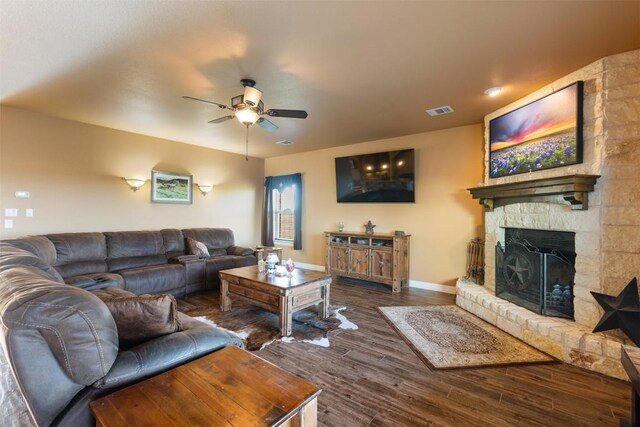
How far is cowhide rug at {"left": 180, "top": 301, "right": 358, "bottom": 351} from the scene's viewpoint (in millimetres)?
2889

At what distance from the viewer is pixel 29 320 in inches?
42.5

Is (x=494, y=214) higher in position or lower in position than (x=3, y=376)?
higher

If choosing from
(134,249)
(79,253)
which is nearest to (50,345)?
(79,253)

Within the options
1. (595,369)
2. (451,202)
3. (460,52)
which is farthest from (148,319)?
(451,202)

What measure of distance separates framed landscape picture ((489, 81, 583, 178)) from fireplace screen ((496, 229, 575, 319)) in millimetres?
777

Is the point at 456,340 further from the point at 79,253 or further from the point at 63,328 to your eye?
the point at 79,253

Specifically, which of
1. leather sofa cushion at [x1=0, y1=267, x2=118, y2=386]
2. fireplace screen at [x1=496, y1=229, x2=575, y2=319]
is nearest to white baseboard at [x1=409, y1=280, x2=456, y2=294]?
fireplace screen at [x1=496, y1=229, x2=575, y2=319]

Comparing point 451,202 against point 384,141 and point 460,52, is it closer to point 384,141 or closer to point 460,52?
point 384,141

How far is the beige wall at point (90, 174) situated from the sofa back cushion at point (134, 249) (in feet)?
1.47

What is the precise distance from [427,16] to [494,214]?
2.75 meters

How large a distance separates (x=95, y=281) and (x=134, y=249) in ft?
3.73

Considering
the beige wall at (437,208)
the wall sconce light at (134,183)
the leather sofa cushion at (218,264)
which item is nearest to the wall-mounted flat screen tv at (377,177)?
the beige wall at (437,208)

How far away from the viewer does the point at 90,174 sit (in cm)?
445

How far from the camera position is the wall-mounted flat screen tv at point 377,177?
492 centimetres
